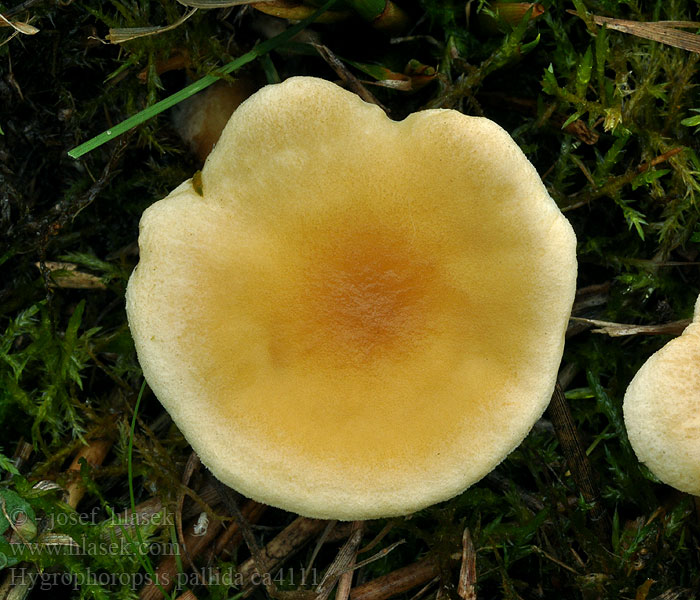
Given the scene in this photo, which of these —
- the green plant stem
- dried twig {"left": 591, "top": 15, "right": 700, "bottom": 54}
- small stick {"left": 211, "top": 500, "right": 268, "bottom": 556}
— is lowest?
small stick {"left": 211, "top": 500, "right": 268, "bottom": 556}

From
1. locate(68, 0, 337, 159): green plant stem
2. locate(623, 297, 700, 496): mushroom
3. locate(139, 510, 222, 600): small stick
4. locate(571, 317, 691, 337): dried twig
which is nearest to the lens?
locate(623, 297, 700, 496): mushroom

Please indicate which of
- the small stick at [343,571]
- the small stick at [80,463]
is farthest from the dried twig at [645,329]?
the small stick at [80,463]

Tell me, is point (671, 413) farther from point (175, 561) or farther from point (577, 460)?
point (175, 561)

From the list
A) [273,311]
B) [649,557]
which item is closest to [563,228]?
[273,311]

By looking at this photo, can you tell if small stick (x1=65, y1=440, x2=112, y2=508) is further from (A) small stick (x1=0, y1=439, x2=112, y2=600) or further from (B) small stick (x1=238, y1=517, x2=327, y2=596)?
(B) small stick (x1=238, y1=517, x2=327, y2=596)

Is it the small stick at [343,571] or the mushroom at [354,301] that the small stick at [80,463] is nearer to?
the mushroom at [354,301]

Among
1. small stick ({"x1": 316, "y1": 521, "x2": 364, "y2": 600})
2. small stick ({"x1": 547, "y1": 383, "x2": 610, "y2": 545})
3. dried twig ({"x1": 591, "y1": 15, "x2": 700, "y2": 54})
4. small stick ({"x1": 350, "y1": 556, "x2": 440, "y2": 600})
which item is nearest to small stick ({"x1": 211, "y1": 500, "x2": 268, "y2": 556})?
small stick ({"x1": 316, "y1": 521, "x2": 364, "y2": 600})
